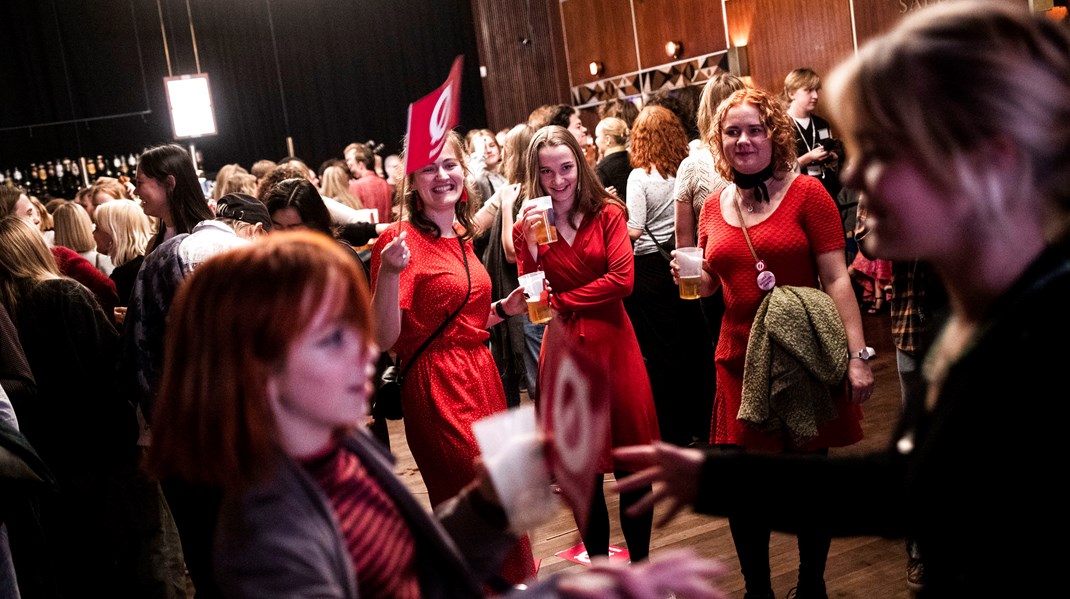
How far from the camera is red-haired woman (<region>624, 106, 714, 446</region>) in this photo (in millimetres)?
4973

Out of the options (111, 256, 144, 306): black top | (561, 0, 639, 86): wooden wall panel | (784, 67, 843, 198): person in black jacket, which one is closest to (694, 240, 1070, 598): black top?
(111, 256, 144, 306): black top

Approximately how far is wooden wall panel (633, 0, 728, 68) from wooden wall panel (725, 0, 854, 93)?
259 millimetres

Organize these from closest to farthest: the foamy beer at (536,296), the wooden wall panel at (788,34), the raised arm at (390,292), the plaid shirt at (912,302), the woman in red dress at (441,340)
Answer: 1. the raised arm at (390,292)
2. the plaid shirt at (912,302)
3. the woman in red dress at (441,340)
4. the foamy beer at (536,296)
5. the wooden wall panel at (788,34)

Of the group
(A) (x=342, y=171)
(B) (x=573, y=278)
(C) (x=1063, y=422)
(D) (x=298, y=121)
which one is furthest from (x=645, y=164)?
(D) (x=298, y=121)

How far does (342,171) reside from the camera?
281 inches

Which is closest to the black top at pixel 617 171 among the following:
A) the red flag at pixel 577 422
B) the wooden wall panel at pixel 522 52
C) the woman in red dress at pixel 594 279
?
the woman in red dress at pixel 594 279

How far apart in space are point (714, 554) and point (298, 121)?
12.3m

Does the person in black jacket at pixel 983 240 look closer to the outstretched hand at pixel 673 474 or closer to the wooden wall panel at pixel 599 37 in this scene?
the outstretched hand at pixel 673 474

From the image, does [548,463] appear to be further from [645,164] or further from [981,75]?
[645,164]

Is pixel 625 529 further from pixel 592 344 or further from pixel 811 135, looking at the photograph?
pixel 811 135

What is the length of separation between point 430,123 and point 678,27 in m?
9.52

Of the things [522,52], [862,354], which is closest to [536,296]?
[862,354]

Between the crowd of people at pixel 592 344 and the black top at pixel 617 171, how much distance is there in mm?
13

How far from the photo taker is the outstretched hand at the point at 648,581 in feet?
3.99
